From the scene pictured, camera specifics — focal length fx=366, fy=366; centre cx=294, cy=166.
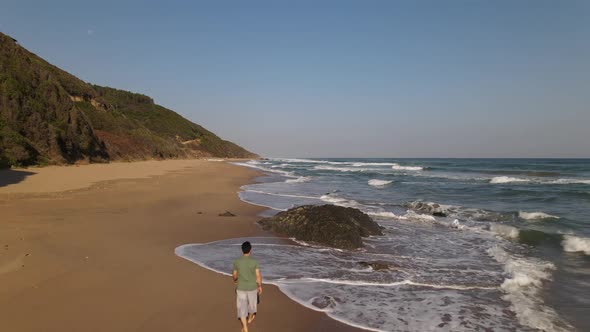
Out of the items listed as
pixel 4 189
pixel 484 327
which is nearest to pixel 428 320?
pixel 484 327

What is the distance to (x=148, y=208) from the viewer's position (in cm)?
1254

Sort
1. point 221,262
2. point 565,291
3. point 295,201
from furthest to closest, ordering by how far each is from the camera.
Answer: point 295,201 → point 221,262 → point 565,291

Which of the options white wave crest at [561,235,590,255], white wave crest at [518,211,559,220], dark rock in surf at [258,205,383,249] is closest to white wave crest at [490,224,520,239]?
white wave crest at [561,235,590,255]

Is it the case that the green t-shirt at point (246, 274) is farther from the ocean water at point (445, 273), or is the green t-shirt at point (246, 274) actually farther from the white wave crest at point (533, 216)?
the white wave crest at point (533, 216)

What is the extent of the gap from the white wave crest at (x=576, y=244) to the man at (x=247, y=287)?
856cm

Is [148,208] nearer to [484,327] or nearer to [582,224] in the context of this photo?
[484,327]

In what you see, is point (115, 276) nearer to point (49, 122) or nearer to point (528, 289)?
point (528, 289)

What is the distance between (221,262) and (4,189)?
11434 millimetres

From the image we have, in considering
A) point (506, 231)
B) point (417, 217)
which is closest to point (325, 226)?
point (417, 217)

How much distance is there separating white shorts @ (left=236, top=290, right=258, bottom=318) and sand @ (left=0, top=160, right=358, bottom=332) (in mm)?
241

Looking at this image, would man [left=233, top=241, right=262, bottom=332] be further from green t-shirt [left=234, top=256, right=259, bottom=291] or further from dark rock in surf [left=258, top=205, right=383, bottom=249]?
dark rock in surf [left=258, top=205, right=383, bottom=249]

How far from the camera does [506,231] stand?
11.3m

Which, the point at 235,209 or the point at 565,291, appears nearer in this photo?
the point at 565,291

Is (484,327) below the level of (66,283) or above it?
below
